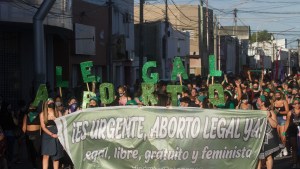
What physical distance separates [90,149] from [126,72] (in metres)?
35.0

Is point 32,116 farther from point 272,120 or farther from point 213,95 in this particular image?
point 272,120

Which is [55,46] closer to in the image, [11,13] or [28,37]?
[28,37]

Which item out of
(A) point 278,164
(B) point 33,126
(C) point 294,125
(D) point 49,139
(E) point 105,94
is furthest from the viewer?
(C) point 294,125

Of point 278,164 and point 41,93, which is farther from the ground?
point 41,93

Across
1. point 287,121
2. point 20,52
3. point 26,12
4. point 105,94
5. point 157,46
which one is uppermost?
point 26,12

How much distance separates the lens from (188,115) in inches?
388

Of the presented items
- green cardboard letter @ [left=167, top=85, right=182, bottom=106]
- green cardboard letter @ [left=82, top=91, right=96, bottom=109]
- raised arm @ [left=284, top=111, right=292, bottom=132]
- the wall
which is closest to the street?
raised arm @ [left=284, top=111, right=292, bottom=132]

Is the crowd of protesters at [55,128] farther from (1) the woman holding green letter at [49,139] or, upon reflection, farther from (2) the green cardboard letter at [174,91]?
(2) the green cardboard letter at [174,91]

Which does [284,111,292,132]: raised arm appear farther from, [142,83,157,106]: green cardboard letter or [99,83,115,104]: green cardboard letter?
[99,83,115,104]: green cardboard letter

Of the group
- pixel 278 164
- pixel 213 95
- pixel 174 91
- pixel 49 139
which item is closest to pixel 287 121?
pixel 278 164

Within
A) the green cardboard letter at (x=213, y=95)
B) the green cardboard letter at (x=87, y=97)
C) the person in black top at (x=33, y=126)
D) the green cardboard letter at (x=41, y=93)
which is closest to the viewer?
the green cardboard letter at (x=41, y=93)

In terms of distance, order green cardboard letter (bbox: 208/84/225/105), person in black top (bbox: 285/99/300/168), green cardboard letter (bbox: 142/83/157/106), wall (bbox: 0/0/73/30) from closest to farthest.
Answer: green cardboard letter (bbox: 142/83/157/106) → green cardboard letter (bbox: 208/84/225/105) → person in black top (bbox: 285/99/300/168) → wall (bbox: 0/0/73/30)

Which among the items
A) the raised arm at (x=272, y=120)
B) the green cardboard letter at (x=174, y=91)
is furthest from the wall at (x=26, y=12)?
the raised arm at (x=272, y=120)

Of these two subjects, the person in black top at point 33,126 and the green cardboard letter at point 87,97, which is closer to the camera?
the person in black top at point 33,126
